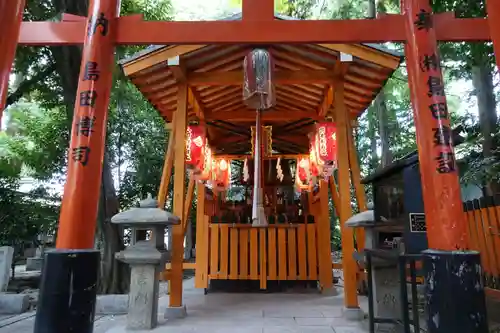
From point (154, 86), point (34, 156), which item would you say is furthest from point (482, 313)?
point (34, 156)

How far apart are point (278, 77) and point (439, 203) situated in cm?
409

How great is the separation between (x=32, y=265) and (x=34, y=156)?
22.8 feet

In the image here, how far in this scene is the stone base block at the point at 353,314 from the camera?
570cm

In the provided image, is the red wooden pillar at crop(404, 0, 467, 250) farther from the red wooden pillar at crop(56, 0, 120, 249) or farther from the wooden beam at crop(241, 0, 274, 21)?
the red wooden pillar at crop(56, 0, 120, 249)

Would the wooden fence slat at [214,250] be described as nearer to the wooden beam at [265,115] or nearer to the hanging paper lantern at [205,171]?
the hanging paper lantern at [205,171]

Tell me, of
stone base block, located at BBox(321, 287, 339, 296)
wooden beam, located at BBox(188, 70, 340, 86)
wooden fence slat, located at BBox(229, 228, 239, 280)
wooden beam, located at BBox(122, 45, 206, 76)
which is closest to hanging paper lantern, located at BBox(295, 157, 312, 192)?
wooden fence slat, located at BBox(229, 228, 239, 280)

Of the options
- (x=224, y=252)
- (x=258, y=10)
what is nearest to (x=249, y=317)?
(x=224, y=252)

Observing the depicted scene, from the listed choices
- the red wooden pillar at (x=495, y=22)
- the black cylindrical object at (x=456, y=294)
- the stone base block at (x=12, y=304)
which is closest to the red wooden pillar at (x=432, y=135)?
the black cylindrical object at (x=456, y=294)

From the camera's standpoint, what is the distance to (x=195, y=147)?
7156 millimetres

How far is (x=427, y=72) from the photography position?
3.94 m

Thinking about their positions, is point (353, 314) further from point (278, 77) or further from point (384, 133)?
point (384, 133)

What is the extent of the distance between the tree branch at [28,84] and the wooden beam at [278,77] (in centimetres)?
592

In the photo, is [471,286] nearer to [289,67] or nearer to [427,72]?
[427,72]

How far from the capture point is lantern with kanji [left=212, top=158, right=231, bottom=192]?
31.8 feet
